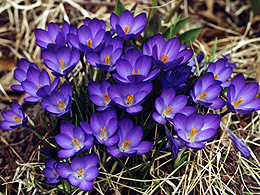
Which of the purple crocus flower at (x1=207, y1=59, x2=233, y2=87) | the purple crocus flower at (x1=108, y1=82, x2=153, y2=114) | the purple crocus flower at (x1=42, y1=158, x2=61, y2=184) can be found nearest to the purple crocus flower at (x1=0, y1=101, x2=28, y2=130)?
the purple crocus flower at (x1=42, y1=158, x2=61, y2=184)

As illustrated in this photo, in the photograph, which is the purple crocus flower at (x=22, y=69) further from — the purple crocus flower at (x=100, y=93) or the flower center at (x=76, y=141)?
the flower center at (x=76, y=141)

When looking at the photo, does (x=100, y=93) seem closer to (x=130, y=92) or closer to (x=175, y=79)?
(x=130, y=92)

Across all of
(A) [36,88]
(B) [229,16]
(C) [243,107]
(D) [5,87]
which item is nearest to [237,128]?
(C) [243,107]

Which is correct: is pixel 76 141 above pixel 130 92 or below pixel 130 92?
below

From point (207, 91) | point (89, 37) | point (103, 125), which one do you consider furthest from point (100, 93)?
point (207, 91)

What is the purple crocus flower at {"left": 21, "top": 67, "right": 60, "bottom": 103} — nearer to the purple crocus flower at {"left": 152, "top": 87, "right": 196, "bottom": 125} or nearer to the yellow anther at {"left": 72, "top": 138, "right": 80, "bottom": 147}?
the yellow anther at {"left": 72, "top": 138, "right": 80, "bottom": 147}

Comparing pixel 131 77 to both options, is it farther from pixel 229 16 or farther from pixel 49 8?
pixel 229 16
